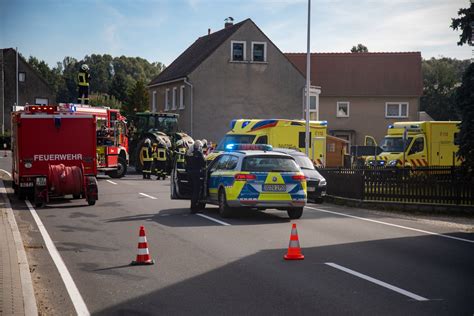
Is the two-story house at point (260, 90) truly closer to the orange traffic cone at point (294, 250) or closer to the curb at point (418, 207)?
A: the curb at point (418, 207)

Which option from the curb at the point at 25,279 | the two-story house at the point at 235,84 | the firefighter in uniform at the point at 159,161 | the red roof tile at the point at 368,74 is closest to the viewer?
the curb at the point at 25,279

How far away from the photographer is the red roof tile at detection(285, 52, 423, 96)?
62.0 metres

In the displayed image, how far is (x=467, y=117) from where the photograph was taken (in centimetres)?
2266

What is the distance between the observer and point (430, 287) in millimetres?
9188

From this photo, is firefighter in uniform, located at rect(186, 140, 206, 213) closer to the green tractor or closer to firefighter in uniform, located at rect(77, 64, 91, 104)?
firefighter in uniform, located at rect(77, 64, 91, 104)

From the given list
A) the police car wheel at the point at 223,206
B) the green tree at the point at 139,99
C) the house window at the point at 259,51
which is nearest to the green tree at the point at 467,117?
the police car wheel at the point at 223,206

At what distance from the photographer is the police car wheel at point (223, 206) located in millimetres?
17109

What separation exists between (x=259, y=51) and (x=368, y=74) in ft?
46.1

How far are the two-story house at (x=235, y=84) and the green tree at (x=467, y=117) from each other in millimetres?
30137

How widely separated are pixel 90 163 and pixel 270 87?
33406 mm

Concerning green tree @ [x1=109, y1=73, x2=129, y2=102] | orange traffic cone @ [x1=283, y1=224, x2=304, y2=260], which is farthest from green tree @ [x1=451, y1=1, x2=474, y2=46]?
green tree @ [x1=109, y1=73, x2=129, y2=102]

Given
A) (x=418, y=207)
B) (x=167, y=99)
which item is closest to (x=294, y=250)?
(x=418, y=207)

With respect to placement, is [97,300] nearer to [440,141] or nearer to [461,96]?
[461,96]

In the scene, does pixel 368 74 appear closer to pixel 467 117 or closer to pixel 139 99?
pixel 139 99
